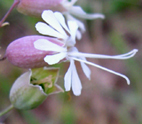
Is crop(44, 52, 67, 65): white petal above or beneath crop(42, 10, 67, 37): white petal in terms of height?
beneath

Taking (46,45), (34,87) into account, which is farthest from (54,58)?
(34,87)

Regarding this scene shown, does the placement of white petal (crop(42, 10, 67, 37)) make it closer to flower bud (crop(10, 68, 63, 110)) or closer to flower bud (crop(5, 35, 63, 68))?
flower bud (crop(5, 35, 63, 68))

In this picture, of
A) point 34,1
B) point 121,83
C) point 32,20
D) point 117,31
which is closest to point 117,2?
point 117,31

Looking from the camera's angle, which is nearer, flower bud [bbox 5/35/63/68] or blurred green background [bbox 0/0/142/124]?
flower bud [bbox 5/35/63/68]

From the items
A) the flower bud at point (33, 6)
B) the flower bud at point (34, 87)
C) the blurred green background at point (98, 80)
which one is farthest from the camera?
the blurred green background at point (98, 80)

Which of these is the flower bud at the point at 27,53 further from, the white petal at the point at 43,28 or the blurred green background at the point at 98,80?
the blurred green background at the point at 98,80

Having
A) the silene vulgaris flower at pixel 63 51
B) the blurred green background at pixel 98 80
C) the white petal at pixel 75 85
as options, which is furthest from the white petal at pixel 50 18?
the blurred green background at pixel 98 80

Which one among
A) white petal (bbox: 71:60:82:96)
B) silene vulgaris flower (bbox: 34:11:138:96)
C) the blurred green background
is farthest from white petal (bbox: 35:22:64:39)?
the blurred green background
